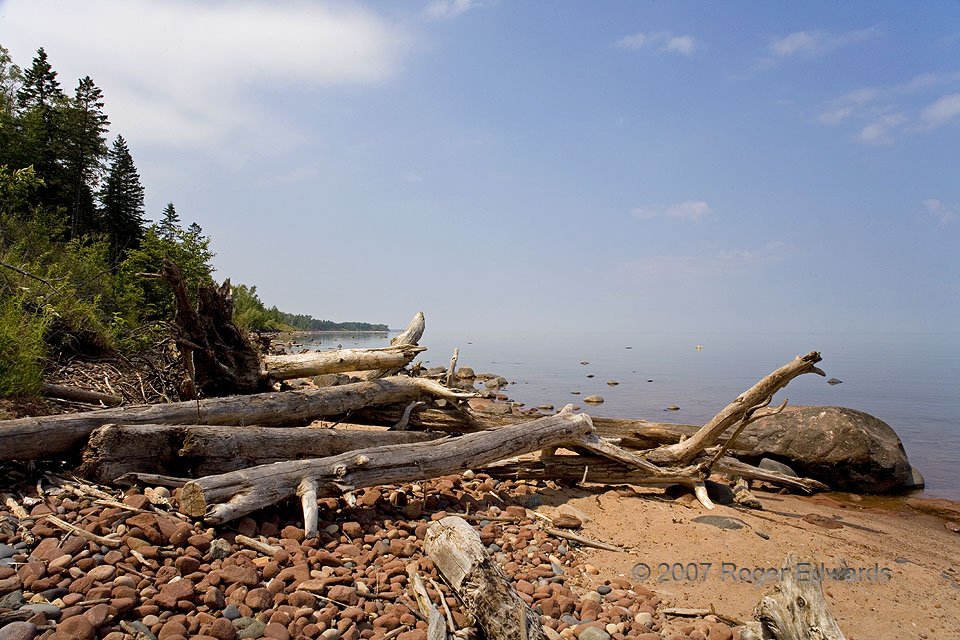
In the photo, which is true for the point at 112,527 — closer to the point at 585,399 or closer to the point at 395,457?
the point at 395,457

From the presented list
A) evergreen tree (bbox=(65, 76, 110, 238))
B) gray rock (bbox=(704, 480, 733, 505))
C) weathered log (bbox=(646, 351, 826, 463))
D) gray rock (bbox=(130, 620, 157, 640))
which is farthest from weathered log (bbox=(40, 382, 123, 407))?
evergreen tree (bbox=(65, 76, 110, 238))

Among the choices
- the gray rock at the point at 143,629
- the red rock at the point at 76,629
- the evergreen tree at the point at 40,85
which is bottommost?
the gray rock at the point at 143,629

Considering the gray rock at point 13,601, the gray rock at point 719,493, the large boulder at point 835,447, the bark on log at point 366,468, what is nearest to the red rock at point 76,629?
the gray rock at point 13,601

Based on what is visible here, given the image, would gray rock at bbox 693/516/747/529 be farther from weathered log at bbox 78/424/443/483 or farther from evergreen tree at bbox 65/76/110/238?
evergreen tree at bbox 65/76/110/238

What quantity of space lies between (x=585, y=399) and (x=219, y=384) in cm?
1291

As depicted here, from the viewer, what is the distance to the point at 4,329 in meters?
6.41

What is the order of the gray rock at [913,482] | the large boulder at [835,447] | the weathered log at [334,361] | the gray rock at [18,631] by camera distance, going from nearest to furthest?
the gray rock at [18,631]
the weathered log at [334,361]
the large boulder at [835,447]
the gray rock at [913,482]

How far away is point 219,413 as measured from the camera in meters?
5.87

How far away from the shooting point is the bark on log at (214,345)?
6.49 m

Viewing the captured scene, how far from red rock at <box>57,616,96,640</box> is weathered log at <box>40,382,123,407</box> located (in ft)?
16.2

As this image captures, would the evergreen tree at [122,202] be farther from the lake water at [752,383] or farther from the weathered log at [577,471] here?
the weathered log at [577,471]

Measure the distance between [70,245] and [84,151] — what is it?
2229 centimetres

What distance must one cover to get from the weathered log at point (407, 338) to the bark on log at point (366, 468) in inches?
104

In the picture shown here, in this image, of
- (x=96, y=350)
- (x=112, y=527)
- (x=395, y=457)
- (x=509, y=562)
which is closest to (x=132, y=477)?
(x=112, y=527)
